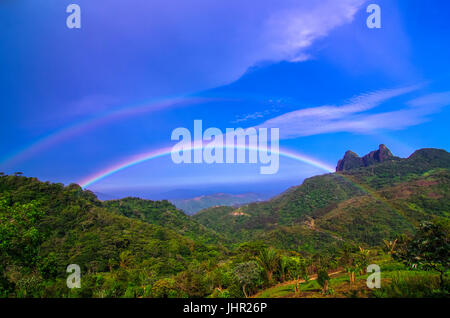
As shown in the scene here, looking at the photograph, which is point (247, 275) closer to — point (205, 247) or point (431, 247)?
point (431, 247)

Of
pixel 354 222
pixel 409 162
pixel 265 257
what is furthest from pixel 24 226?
pixel 409 162

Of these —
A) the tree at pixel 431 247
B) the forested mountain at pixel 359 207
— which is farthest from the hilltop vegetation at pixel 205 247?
the forested mountain at pixel 359 207

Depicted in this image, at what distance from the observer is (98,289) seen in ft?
65.2

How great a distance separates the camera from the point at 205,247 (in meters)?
56.5

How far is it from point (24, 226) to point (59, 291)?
26.4ft

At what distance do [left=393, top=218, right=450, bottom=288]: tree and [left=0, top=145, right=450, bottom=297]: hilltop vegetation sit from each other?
4cm

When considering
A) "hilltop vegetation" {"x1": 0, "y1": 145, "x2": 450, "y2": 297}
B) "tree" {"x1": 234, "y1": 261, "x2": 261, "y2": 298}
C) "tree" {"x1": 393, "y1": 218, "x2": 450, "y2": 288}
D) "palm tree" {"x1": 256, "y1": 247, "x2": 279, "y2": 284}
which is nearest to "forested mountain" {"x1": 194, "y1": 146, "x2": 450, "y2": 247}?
"hilltop vegetation" {"x1": 0, "y1": 145, "x2": 450, "y2": 297}

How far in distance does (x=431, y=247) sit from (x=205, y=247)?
5405 cm

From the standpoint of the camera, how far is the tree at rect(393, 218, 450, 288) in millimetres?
8516

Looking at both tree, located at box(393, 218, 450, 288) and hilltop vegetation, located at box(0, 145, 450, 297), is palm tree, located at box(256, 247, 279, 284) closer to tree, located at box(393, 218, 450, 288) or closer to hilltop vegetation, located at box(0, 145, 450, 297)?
hilltop vegetation, located at box(0, 145, 450, 297)

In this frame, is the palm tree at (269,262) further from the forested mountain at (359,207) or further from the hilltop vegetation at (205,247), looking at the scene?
the forested mountain at (359,207)
